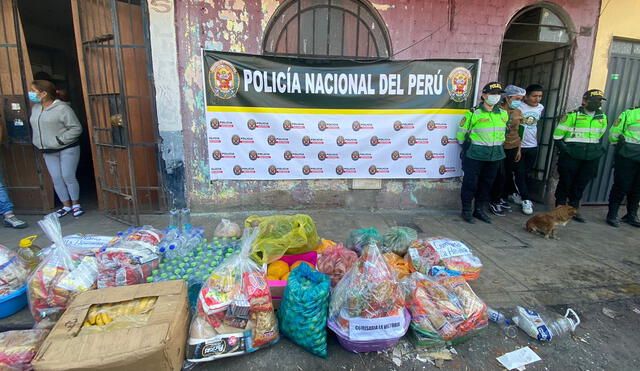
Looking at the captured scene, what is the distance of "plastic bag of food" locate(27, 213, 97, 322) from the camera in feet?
7.20

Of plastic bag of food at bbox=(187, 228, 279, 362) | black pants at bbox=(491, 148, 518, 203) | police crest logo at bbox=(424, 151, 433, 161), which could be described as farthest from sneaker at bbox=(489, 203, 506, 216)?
plastic bag of food at bbox=(187, 228, 279, 362)

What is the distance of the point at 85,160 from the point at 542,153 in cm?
973

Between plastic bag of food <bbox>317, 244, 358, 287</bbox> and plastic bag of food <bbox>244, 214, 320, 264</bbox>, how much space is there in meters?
0.26

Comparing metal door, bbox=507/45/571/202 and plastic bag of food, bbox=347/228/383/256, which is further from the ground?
metal door, bbox=507/45/571/202

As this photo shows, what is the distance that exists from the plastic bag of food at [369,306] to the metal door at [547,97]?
16.1 feet

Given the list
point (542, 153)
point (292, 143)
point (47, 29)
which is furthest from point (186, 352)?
point (47, 29)

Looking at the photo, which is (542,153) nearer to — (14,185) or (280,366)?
(280,366)

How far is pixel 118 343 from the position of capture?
167cm

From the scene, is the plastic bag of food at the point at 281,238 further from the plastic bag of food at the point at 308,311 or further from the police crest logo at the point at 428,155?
the police crest logo at the point at 428,155

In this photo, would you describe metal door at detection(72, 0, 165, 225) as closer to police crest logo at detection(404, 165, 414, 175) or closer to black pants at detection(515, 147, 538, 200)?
police crest logo at detection(404, 165, 414, 175)

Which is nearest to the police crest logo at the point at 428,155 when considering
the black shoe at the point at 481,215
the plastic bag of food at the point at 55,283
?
the black shoe at the point at 481,215

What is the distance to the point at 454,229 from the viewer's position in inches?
173

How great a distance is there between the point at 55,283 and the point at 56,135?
3.01 metres

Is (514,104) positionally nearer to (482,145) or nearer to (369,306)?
(482,145)
